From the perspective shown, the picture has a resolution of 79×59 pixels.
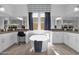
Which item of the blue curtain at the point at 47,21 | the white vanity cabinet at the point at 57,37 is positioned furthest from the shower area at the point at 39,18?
the white vanity cabinet at the point at 57,37

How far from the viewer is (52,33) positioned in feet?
3.29

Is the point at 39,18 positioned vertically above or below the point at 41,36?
above

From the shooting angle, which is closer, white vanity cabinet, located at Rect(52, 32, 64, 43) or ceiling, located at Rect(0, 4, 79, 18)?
ceiling, located at Rect(0, 4, 79, 18)

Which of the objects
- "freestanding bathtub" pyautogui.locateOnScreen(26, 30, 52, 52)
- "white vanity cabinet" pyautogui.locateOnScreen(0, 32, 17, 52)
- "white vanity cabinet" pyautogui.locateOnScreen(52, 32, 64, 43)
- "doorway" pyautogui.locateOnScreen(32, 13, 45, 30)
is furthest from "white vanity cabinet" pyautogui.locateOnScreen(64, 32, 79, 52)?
"white vanity cabinet" pyautogui.locateOnScreen(0, 32, 17, 52)

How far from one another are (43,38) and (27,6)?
337mm

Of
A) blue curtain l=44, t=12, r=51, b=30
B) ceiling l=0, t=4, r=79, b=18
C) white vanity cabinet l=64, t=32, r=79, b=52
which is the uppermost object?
ceiling l=0, t=4, r=79, b=18

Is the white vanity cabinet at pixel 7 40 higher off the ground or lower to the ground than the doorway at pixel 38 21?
lower

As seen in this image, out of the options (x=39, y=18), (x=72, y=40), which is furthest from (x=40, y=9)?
(x=72, y=40)

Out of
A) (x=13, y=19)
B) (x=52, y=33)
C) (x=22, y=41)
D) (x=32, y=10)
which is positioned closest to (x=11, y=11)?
(x=13, y=19)

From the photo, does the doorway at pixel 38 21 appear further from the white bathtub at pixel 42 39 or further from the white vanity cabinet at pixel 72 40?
the white vanity cabinet at pixel 72 40

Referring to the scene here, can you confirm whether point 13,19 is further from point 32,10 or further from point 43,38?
point 43,38

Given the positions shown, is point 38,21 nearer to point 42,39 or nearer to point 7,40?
point 42,39

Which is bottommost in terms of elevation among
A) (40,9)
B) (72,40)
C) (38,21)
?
(72,40)

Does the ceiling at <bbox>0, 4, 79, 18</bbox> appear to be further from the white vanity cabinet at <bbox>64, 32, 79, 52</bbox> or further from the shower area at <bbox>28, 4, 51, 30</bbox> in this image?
the white vanity cabinet at <bbox>64, 32, 79, 52</bbox>
